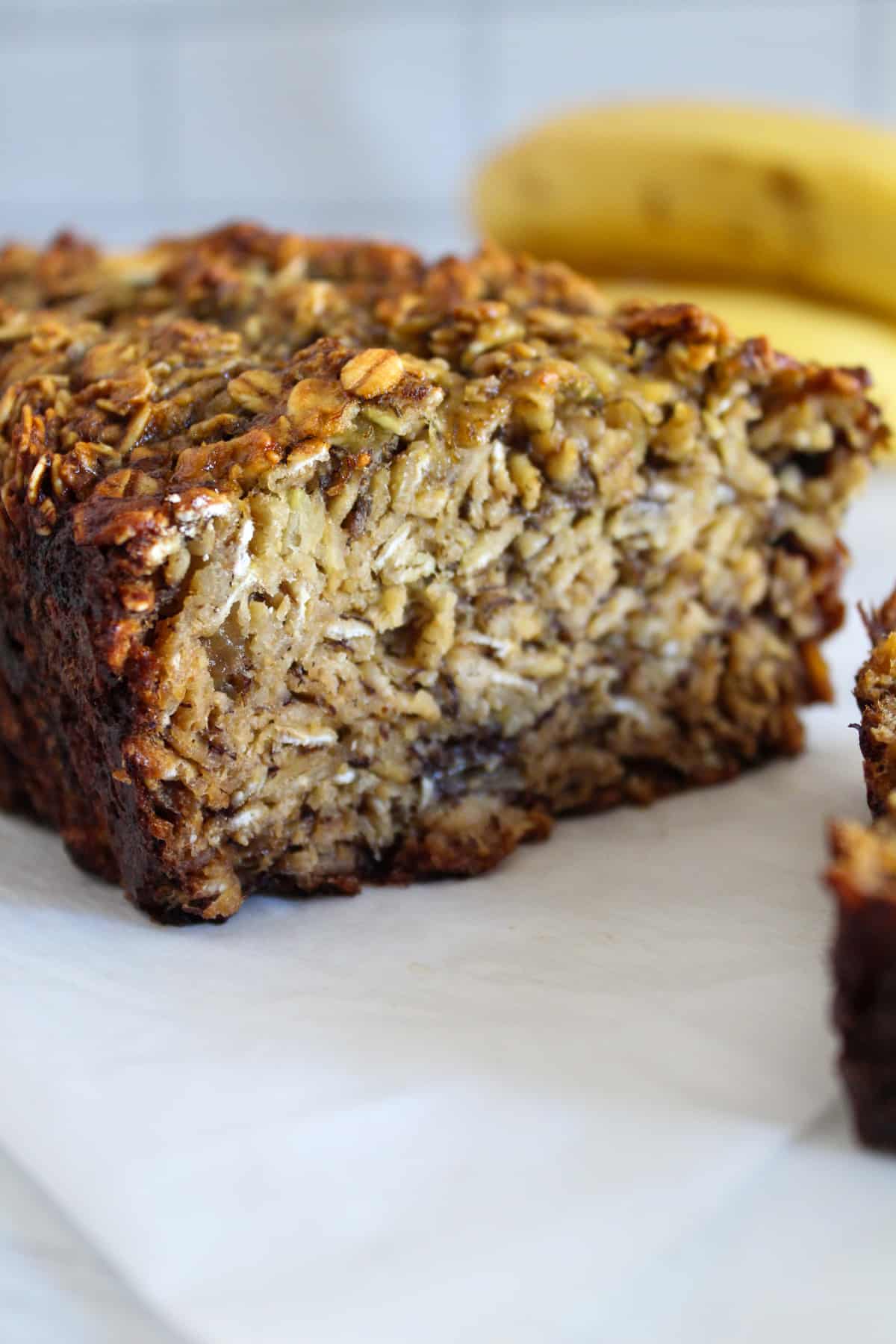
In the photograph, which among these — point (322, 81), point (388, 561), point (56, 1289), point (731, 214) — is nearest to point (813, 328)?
point (731, 214)

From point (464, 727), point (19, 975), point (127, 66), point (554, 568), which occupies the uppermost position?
point (127, 66)

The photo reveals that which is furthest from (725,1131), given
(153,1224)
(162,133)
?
(162,133)

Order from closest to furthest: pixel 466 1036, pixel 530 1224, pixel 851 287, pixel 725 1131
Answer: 1. pixel 530 1224
2. pixel 725 1131
3. pixel 466 1036
4. pixel 851 287

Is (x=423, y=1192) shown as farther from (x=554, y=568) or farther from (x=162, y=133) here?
(x=162, y=133)

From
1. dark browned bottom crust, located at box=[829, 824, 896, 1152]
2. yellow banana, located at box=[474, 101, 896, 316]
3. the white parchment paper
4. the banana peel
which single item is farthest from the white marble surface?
yellow banana, located at box=[474, 101, 896, 316]

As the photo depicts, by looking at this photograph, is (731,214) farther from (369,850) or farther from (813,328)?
(369,850)
